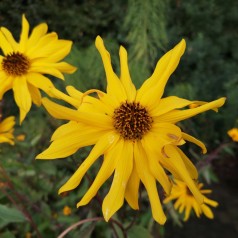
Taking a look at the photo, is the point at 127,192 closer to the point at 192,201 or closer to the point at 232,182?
the point at 192,201

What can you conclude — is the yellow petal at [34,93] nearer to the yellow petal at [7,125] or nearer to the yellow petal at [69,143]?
the yellow petal at [7,125]

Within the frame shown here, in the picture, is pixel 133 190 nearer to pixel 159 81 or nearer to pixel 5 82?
pixel 159 81

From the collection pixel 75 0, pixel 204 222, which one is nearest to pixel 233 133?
pixel 204 222

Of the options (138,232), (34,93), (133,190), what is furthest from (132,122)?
(34,93)

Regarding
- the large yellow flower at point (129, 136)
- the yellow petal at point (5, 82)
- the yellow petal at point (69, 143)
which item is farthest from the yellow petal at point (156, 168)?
the yellow petal at point (5, 82)

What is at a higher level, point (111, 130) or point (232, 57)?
point (232, 57)
